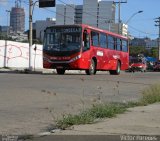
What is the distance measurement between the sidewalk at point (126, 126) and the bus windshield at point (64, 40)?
19.6 m

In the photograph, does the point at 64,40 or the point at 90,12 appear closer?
the point at 64,40

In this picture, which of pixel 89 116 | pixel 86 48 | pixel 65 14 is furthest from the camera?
pixel 65 14

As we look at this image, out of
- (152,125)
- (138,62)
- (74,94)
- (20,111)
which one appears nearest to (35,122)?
(20,111)

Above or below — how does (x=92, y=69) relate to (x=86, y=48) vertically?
below

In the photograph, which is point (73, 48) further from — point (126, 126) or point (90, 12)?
point (90, 12)

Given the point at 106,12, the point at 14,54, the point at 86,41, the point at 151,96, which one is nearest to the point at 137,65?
the point at 14,54

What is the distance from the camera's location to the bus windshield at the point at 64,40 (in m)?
31.3

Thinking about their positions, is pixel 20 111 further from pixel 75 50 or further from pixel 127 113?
pixel 75 50

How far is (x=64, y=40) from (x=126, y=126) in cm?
2221

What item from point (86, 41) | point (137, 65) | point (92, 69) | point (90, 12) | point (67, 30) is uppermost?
point (90, 12)

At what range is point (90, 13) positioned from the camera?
84.7 m

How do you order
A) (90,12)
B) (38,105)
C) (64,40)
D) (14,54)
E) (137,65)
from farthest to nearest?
(90,12), (137,65), (14,54), (64,40), (38,105)

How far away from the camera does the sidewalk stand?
29.6 feet

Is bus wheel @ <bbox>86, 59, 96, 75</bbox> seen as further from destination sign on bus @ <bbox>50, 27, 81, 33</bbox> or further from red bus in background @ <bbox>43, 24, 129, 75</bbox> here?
destination sign on bus @ <bbox>50, 27, 81, 33</bbox>
